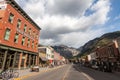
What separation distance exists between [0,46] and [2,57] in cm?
250

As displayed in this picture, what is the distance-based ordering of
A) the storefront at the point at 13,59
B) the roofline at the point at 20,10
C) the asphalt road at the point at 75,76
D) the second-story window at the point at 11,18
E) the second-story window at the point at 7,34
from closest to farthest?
the asphalt road at the point at 75,76 < the storefront at the point at 13,59 < the second-story window at the point at 7,34 < the roofline at the point at 20,10 < the second-story window at the point at 11,18

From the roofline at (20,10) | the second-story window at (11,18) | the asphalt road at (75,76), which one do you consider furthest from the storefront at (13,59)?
the roofline at (20,10)

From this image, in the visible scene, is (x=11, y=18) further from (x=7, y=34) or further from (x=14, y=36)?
(x=14, y=36)

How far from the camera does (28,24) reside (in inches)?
1303

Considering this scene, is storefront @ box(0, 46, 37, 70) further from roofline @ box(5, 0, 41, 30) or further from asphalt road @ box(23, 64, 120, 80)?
roofline @ box(5, 0, 41, 30)

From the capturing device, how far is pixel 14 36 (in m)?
25.8

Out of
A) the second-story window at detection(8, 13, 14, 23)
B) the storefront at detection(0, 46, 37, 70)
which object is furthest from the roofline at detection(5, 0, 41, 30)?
the storefront at detection(0, 46, 37, 70)

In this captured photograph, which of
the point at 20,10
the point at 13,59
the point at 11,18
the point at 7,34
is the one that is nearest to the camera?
the point at 7,34

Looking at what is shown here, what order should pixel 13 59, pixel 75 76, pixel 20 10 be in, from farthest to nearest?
pixel 20 10, pixel 13 59, pixel 75 76

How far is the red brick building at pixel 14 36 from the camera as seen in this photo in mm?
21891

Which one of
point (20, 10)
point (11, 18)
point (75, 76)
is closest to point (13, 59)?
point (11, 18)

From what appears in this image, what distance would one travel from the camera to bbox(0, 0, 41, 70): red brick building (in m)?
21.9

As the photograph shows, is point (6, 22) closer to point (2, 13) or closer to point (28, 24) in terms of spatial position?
point (2, 13)

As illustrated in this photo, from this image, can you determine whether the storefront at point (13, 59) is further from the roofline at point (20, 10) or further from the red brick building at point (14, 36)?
the roofline at point (20, 10)
